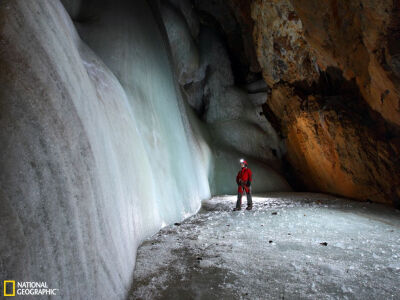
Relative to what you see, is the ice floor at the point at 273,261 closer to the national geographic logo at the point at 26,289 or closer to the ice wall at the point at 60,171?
the ice wall at the point at 60,171

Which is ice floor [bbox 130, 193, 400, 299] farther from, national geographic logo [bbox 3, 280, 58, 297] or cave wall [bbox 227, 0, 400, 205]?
cave wall [bbox 227, 0, 400, 205]

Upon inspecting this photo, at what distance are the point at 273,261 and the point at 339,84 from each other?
6252 millimetres

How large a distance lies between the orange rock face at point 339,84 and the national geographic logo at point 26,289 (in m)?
5.51

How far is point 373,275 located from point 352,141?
546 cm

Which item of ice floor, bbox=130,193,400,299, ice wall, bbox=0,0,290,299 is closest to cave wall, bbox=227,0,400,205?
ice floor, bbox=130,193,400,299

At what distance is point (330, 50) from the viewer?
6.20m

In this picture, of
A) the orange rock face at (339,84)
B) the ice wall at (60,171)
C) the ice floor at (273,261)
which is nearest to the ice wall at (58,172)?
the ice wall at (60,171)

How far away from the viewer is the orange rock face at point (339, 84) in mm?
4742

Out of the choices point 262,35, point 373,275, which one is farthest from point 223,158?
point 373,275

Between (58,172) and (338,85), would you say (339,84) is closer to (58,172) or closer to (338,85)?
(338,85)

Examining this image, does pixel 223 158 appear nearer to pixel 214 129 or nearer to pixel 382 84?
pixel 214 129

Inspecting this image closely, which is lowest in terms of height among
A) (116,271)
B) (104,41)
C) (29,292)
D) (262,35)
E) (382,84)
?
(116,271)

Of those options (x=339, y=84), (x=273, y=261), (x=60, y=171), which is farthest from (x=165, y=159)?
(x=339, y=84)

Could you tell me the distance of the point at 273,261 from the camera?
97.3 inches
